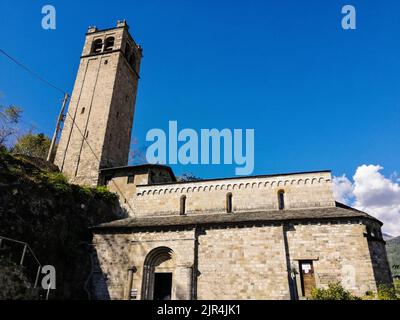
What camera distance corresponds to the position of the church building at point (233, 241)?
16156 mm

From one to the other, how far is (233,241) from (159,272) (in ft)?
17.0

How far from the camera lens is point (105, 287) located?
18.3 metres

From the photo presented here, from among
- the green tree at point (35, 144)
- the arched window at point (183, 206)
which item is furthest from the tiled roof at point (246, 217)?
the green tree at point (35, 144)

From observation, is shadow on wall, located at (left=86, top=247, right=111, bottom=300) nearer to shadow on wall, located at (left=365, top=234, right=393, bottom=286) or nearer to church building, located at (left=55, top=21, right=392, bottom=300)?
church building, located at (left=55, top=21, right=392, bottom=300)

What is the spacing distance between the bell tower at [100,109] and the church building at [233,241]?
4.22 m

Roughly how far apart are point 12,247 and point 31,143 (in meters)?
31.0

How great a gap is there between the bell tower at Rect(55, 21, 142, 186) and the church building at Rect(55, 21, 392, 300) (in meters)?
4.22

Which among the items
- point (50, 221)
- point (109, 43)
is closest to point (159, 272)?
point (50, 221)

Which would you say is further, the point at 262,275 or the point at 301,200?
the point at 301,200

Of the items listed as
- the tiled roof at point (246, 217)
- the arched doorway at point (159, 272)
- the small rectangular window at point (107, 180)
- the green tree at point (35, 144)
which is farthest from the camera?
the green tree at point (35, 144)

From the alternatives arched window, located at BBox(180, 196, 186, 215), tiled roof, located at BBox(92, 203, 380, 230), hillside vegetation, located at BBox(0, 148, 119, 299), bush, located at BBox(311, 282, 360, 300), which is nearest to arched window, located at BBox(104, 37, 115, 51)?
hillside vegetation, located at BBox(0, 148, 119, 299)

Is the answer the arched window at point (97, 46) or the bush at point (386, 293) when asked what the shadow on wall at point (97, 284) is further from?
the arched window at point (97, 46)
